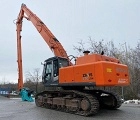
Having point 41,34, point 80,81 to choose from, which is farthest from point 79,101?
point 41,34

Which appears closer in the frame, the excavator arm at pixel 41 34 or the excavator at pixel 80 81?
the excavator at pixel 80 81

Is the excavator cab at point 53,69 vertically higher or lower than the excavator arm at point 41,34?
lower

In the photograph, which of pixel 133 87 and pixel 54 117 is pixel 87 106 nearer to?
pixel 54 117

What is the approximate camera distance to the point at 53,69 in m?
15.2

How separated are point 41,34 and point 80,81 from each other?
683 cm

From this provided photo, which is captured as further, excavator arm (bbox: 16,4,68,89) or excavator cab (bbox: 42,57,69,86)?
excavator arm (bbox: 16,4,68,89)

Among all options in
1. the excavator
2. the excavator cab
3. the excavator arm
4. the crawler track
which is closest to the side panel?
the excavator

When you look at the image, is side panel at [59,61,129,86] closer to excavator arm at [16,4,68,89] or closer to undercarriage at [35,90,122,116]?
undercarriage at [35,90,122,116]

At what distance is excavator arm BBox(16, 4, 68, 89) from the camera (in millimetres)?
17203

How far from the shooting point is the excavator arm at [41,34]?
1720 centimetres

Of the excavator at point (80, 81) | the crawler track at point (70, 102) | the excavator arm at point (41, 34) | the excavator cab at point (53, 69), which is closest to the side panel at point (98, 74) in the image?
the excavator at point (80, 81)

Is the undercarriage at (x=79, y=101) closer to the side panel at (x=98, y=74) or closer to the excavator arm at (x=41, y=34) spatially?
the side panel at (x=98, y=74)

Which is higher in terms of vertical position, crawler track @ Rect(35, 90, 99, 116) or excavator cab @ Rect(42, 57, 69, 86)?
excavator cab @ Rect(42, 57, 69, 86)

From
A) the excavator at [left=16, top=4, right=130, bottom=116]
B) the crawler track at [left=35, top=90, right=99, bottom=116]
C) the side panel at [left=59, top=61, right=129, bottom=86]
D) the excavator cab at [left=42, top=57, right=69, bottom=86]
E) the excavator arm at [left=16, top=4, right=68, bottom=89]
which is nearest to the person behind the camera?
the side panel at [left=59, top=61, right=129, bottom=86]
